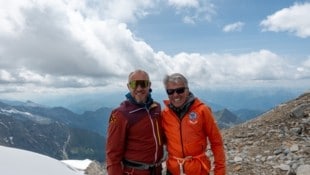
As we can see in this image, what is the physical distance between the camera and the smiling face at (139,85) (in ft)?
17.0

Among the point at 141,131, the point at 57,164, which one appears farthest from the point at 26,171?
the point at 141,131

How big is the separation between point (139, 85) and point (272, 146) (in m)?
9.43

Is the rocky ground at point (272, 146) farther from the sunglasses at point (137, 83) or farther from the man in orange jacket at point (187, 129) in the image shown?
the sunglasses at point (137, 83)

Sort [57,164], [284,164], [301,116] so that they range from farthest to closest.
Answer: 1. [301,116]
2. [284,164]
3. [57,164]

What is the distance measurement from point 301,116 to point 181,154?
485 inches

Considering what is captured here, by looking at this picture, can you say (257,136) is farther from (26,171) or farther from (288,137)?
(26,171)

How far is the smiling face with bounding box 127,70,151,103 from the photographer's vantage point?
5.18 m

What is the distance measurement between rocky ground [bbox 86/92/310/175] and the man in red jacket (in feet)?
13.6

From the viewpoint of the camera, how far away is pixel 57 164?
5805mm

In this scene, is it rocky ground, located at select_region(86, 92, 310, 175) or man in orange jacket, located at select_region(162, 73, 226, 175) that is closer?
man in orange jacket, located at select_region(162, 73, 226, 175)

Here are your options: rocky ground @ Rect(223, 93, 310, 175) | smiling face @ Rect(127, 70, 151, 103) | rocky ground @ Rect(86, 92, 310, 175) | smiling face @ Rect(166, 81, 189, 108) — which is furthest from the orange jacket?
rocky ground @ Rect(223, 93, 310, 175)

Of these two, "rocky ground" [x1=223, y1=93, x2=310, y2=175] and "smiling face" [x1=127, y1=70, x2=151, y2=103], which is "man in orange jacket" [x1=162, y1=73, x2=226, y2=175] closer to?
"smiling face" [x1=127, y1=70, x2=151, y2=103]

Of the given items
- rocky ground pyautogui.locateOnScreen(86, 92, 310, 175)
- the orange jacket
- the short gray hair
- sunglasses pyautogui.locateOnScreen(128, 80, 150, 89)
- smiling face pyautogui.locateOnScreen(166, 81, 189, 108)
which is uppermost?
the short gray hair

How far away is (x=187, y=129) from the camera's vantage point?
5277mm
